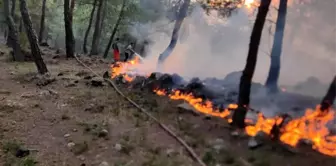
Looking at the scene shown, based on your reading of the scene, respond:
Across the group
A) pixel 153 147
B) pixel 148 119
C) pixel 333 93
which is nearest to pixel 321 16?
pixel 333 93

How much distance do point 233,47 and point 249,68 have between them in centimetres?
3294

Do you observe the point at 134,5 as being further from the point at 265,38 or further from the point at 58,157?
the point at 58,157

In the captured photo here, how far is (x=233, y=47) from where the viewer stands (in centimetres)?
4312

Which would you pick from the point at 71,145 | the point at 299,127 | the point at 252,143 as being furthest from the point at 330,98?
the point at 71,145

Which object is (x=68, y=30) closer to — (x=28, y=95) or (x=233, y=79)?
(x=28, y=95)

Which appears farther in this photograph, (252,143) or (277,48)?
(277,48)

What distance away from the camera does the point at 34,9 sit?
117ft

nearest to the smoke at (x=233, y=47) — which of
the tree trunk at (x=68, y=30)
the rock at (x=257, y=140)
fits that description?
the tree trunk at (x=68, y=30)

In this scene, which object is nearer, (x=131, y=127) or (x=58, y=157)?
(x=58, y=157)

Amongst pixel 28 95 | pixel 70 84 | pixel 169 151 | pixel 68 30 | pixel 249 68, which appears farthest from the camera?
pixel 68 30

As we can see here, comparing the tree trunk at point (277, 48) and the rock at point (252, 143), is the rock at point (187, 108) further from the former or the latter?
the tree trunk at point (277, 48)

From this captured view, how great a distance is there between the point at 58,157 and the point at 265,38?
36790mm

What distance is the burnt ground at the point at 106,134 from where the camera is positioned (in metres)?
8.66

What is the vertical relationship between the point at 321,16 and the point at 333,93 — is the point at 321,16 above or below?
above
